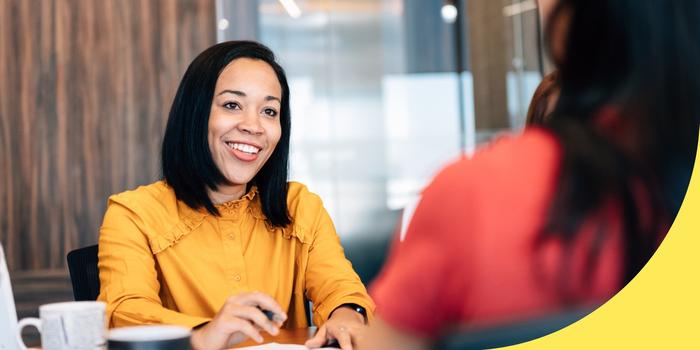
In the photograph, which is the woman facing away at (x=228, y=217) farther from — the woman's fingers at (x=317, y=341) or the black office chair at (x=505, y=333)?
the black office chair at (x=505, y=333)

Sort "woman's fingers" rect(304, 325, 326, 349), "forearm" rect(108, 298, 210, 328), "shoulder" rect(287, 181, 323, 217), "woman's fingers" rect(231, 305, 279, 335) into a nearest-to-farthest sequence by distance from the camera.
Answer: "woman's fingers" rect(231, 305, 279, 335) < "woman's fingers" rect(304, 325, 326, 349) < "forearm" rect(108, 298, 210, 328) < "shoulder" rect(287, 181, 323, 217)

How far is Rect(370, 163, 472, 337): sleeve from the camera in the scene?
0.51m

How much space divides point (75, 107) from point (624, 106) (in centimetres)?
583

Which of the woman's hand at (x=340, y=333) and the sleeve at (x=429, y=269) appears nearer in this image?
the sleeve at (x=429, y=269)

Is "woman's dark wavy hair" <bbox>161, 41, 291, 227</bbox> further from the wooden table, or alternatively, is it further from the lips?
the wooden table

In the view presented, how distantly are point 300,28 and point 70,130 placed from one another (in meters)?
1.80

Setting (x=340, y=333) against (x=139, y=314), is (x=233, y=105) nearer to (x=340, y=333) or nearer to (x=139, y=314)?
(x=139, y=314)

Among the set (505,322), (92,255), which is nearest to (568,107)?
(505,322)

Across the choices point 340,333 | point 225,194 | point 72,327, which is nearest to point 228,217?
point 225,194

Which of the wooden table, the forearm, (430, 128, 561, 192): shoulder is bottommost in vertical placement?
the wooden table

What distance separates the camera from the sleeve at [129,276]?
181 centimetres

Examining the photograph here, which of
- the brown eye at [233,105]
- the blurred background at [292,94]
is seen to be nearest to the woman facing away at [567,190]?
the brown eye at [233,105]

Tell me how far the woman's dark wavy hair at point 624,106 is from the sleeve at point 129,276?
4.28 feet

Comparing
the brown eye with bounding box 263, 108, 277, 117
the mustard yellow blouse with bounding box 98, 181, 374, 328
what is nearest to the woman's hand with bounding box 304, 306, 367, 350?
the mustard yellow blouse with bounding box 98, 181, 374, 328
